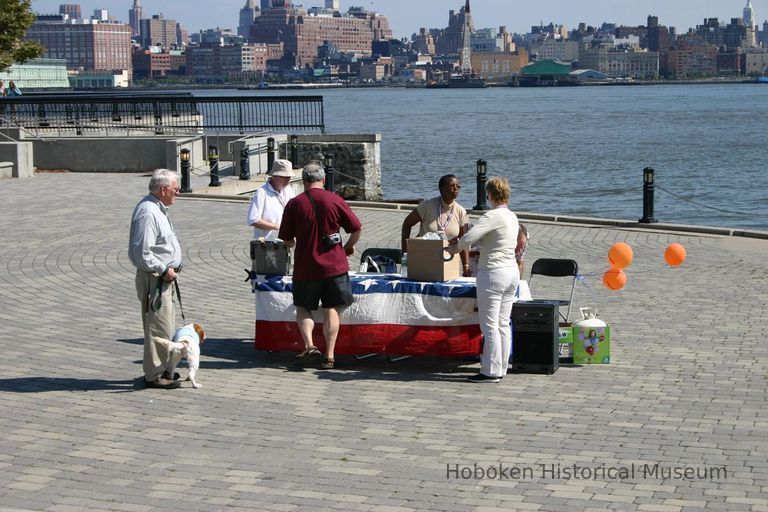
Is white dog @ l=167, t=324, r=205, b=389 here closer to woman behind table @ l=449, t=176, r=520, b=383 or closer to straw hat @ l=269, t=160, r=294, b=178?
straw hat @ l=269, t=160, r=294, b=178

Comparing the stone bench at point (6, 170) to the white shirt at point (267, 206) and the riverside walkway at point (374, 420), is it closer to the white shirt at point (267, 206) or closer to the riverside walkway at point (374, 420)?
the riverside walkway at point (374, 420)

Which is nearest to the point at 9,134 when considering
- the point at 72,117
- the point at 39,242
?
the point at 72,117

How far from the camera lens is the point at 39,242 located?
1883 centimetres

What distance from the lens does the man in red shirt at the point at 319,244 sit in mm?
10344

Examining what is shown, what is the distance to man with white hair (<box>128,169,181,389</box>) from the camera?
9.64 m

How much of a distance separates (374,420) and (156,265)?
2.05m

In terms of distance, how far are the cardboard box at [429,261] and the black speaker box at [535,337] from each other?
26.1 inches

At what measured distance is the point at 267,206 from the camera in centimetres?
1138

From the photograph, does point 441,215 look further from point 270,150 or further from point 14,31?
point 14,31

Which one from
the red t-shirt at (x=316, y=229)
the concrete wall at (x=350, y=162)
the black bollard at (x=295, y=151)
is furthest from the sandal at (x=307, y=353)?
the black bollard at (x=295, y=151)

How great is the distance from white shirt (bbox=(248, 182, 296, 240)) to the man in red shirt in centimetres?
81

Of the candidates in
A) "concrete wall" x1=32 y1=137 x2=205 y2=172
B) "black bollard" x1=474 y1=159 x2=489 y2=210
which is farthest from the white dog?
"concrete wall" x1=32 y1=137 x2=205 y2=172

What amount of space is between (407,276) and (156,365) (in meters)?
2.30

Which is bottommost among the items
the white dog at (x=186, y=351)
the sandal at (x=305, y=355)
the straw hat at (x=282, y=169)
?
the sandal at (x=305, y=355)
